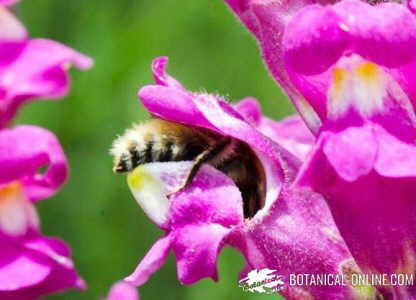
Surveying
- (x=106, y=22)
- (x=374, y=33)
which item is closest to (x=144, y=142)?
(x=374, y=33)

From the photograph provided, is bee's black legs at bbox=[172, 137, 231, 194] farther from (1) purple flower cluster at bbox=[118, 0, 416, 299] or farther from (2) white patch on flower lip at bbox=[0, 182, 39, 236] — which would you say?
(2) white patch on flower lip at bbox=[0, 182, 39, 236]

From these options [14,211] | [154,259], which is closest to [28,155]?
[14,211]

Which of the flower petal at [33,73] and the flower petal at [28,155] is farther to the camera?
the flower petal at [33,73]

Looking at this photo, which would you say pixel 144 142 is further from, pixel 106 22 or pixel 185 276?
pixel 106 22

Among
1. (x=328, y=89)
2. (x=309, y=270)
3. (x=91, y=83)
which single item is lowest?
(x=309, y=270)

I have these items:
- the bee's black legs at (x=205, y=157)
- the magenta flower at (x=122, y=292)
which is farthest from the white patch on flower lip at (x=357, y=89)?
the magenta flower at (x=122, y=292)

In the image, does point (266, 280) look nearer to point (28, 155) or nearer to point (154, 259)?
point (154, 259)

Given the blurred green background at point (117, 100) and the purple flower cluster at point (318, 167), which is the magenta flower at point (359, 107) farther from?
the blurred green background at point (117, 100)

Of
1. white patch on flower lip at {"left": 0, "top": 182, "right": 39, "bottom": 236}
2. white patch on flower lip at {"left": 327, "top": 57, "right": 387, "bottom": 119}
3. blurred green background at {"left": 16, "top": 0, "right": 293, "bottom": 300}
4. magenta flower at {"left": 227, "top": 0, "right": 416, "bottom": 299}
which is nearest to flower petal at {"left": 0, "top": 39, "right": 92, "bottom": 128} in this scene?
white patch on flower lip at {"left": 0, "top": 182, "right": 39, "bottom": 236}
